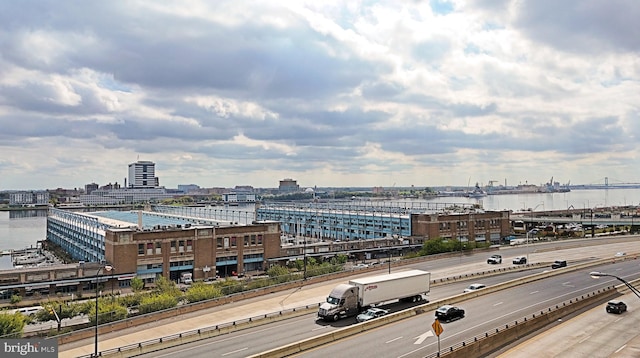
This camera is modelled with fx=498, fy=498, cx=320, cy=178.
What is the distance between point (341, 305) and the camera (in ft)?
119

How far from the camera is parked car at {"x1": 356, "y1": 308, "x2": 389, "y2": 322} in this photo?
35062 millimetres

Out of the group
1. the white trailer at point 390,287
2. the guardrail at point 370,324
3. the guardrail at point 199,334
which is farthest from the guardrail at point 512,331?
the guardrail at point 199,334

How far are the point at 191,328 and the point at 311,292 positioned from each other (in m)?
14.4

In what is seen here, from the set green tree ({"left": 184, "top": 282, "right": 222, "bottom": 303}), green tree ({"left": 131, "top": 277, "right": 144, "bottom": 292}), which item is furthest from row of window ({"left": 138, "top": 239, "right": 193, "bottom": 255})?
green tree ({"left": 184, "top": 282, "right": 222, "bottom": 303})

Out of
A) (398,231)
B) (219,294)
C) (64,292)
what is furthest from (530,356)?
(398,231)

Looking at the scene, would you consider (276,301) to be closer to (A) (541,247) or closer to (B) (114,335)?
(B) (114,335)

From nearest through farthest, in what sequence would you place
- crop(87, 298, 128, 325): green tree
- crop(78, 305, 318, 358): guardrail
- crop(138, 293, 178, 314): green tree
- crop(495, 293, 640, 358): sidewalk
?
crop(78, 305, 318, 358): guardrail → crop(495, 293, 640, 358): sidewalk → crop(87, 298, 128, 325): green tree → crop(138, 293, 178, 314): green tree

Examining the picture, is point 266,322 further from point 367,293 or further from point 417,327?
point 417,327

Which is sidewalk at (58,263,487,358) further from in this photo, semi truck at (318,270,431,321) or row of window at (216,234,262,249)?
row of window at (216,234,262,249)

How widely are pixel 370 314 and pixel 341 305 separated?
2.18m

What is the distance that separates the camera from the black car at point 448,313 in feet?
118

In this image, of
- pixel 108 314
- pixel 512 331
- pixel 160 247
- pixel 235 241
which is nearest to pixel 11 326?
pixel 108 314

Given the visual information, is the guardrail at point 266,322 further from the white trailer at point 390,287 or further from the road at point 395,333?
the white trailer at point 390,287

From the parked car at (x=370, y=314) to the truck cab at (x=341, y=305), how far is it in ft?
2.97
